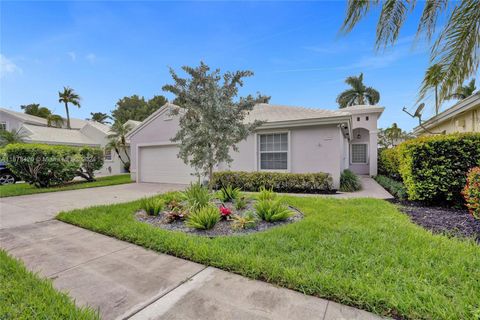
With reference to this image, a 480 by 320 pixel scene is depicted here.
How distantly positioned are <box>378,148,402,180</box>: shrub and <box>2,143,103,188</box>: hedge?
16597mm

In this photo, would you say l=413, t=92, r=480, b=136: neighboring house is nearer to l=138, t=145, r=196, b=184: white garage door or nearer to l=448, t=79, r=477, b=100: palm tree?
l=448, t=79, r=477, b=100: palm tree

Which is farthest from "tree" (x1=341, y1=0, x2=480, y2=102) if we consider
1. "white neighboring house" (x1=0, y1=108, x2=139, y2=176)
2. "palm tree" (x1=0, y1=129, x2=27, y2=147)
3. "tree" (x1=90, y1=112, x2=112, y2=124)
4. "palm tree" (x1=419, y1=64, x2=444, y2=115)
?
"tree" (x1=90, y1=112, x2=112, y2=124)

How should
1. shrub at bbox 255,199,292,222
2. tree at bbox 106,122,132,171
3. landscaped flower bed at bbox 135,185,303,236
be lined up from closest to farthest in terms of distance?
1. landscaped flower bed at bbox 135,185,303,236
2. shrub at bbox 255,199,292,222
3. tree at bbox 106,122,132,171

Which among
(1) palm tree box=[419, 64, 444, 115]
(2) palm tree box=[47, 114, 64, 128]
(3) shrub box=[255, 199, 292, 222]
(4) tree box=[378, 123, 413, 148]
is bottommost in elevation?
(3) shrub box=[255, 199, 292, 222]

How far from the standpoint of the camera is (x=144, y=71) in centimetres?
1241

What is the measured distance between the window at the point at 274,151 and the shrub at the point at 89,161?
34.8 feet

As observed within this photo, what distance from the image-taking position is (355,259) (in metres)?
2.96

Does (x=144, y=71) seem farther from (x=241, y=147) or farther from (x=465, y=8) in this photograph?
(x=465, y=8)

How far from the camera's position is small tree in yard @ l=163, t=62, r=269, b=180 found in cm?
560

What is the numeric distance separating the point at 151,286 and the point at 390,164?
1389 centimetres

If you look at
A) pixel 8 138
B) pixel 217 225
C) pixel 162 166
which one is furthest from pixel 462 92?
pixel 8 138

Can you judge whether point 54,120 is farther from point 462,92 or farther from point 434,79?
point 462,92

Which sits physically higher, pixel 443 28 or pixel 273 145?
pixel 443 28

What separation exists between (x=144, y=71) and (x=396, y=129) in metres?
25.5
